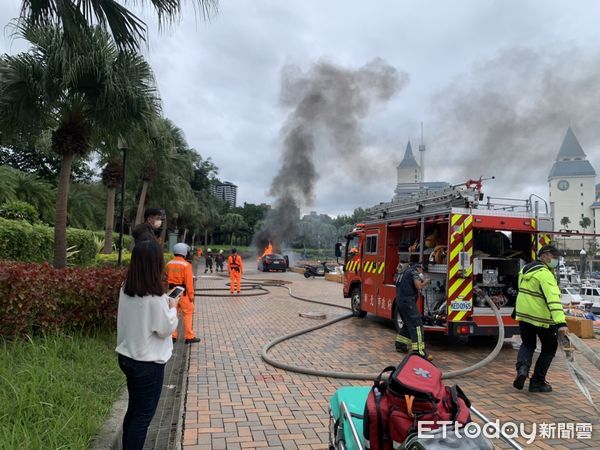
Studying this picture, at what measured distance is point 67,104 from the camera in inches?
338

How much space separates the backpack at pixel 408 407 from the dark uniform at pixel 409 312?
395 cm

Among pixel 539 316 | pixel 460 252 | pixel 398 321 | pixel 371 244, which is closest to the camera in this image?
pixel 539 316

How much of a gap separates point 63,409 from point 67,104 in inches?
274

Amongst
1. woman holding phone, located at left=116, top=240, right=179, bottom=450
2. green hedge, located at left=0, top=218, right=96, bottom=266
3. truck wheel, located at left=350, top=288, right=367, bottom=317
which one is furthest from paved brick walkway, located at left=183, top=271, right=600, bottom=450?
green hedge, located at left=0, top=218, right=96, bottom=266

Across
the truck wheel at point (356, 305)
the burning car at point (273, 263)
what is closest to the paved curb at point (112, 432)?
the truck wheel at point (356, 305)

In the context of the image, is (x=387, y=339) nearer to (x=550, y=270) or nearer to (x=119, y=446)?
(x=550, y=270)

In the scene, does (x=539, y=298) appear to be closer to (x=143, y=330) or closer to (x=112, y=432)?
(x=143, y=330)

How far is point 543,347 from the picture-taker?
489 centimetres

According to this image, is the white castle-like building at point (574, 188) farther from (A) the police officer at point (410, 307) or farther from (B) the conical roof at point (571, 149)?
(A) the police officer at point (410, 307)

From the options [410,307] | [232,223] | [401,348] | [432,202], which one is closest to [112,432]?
[410,307]

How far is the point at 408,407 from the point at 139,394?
5.36 feet

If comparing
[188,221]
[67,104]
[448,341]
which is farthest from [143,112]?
[188,221]

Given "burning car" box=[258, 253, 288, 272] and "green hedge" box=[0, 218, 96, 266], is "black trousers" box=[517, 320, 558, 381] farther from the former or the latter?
"burning car" box=[258, 253, 288, 272]

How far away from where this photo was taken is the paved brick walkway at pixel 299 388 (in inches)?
146
